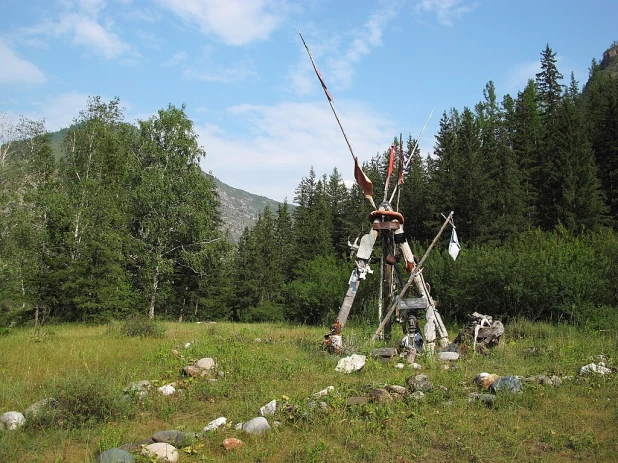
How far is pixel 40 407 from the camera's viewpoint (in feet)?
20.4

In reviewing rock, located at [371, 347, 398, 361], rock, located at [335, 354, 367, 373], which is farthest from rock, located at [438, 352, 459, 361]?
rock, located at [335, 354, 367, 373]

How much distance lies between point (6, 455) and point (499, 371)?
7.46 meters

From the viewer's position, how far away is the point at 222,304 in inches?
1401

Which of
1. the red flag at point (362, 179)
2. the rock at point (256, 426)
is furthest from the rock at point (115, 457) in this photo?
the red flag at point (362, 179)

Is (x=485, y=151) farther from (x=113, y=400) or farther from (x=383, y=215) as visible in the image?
(x=113, y=400)

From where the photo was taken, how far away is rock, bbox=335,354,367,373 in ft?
28.5

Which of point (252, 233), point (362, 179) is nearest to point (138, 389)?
point (362, 179)

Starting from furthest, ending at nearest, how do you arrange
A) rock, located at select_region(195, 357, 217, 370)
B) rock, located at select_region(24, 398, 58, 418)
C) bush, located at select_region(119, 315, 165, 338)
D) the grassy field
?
bush, located at select_region(119, 315, 165, 338), rock, located at select_region(195, 357, 217, 370), rock, located at select_region(24, 398, 58, 418), the grassy field

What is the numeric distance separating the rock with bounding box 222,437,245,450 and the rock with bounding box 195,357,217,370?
340 centimetres

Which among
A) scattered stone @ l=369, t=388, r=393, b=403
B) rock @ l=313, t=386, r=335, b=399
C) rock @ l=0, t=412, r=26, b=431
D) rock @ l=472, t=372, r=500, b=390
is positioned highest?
rock @ l=472, t=372, r=500, b=390

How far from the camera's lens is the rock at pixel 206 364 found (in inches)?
348

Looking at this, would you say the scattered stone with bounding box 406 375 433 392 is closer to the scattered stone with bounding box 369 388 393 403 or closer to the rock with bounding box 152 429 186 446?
the scattered stone with bounding box 369 388 393 403

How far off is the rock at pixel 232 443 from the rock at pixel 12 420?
268 cm

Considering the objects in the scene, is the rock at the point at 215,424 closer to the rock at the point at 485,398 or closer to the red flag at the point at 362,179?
the rock at the point at 485,398
